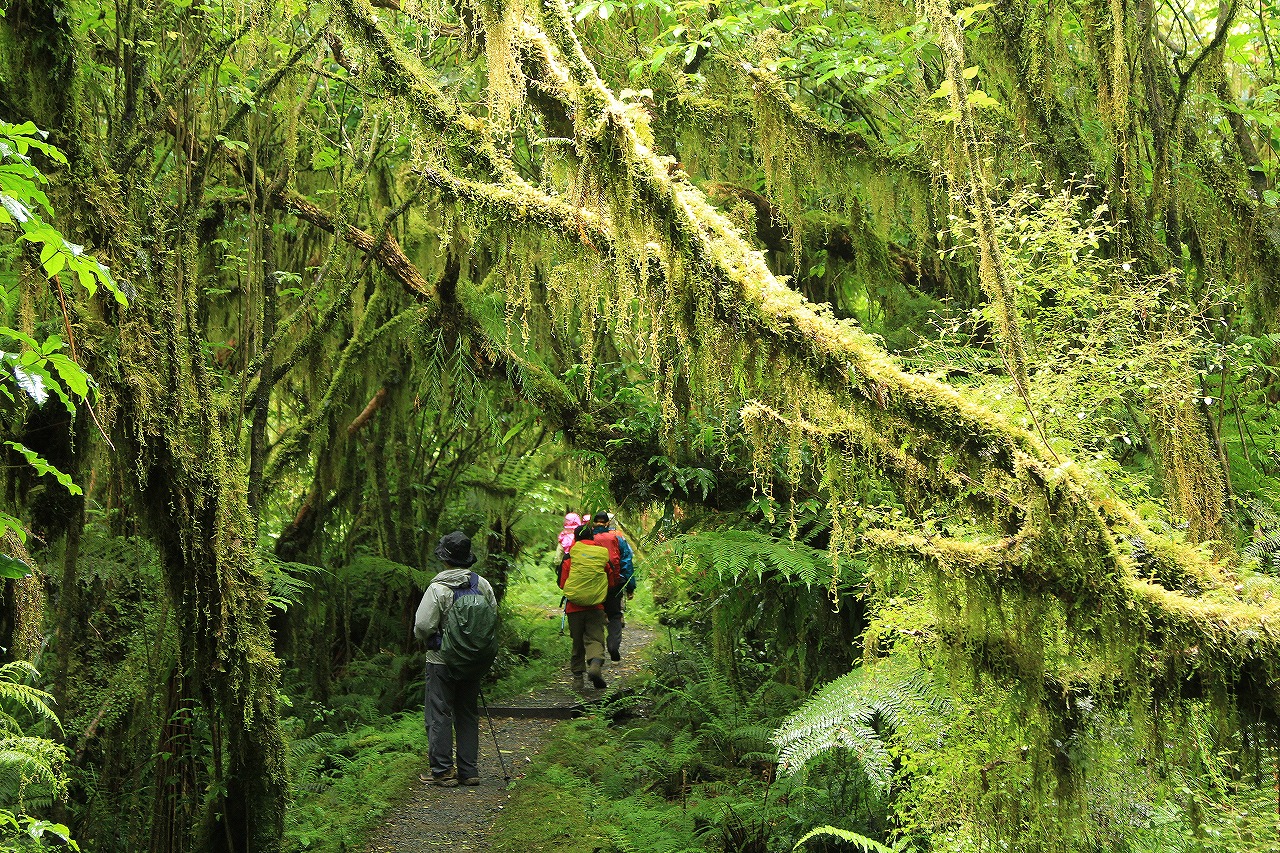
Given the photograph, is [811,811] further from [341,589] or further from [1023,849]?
[341,589]

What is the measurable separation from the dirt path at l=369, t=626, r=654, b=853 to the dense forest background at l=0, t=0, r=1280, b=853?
0.90 meters

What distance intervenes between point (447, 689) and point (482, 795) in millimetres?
882

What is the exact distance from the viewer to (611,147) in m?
3.13

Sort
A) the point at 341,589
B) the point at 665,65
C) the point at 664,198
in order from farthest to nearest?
the point at 341,589, the point at 665,65, the point at 664,198

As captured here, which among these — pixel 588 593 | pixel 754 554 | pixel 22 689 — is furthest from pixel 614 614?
pixel 22 689

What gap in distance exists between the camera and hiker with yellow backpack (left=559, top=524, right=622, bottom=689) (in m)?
9.77

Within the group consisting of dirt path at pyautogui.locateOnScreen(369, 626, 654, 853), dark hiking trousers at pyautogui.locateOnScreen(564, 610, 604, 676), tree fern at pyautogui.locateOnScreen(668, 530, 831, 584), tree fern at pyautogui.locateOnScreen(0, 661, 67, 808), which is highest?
tree fern at pyautogui.locateOnScreen(668, 530, 831, 584)

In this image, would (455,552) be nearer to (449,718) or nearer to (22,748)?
(449,718)

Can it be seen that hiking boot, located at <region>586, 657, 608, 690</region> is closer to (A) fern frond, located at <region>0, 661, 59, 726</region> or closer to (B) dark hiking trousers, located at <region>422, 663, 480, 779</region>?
(B) dark hiking trousers, located at <region>422, 663, 480, 779</region>

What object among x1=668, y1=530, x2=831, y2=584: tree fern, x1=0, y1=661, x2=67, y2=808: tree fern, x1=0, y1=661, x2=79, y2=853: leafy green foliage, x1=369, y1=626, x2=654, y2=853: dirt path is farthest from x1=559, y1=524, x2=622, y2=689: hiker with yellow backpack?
x1=0, y1=661, x2=67, y2=808: tree fern

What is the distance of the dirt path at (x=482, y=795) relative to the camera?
20.9 feet

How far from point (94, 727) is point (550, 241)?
4210mm

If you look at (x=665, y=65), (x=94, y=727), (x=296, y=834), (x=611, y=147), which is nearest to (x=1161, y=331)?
(x=611, y=147)

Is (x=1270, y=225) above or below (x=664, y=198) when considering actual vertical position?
above
